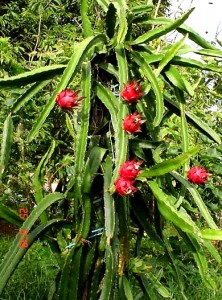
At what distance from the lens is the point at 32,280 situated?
2.70 m

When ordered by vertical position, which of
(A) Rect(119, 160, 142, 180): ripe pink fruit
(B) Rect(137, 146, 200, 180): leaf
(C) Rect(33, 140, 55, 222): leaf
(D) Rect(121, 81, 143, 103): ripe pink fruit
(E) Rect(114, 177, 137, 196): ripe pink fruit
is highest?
(D) Rect(121, 81, 143, 103): ripe pink fruit

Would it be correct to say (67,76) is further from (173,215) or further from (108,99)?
(173,215)

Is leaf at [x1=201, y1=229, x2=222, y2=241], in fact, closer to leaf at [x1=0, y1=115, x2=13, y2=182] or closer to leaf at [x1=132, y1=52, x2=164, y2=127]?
leaf at [x1=132, y1=52, x2=164, y2=127]

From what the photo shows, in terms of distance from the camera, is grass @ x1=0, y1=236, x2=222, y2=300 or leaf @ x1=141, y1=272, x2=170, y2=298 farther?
grass @ x1=0, y1=236, x2=222, y2=300

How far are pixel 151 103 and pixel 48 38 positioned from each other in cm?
257

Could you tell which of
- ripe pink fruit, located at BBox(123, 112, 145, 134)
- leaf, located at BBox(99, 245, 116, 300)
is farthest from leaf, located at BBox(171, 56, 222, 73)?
leaf, located at BBox(99, 245, 116, 300)

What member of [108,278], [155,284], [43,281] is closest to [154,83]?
[108,278]

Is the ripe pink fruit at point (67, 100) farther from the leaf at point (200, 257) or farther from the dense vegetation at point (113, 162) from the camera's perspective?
the leaf at point (200, 257)

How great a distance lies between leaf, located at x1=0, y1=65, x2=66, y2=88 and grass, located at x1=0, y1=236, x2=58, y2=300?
2.52 feet

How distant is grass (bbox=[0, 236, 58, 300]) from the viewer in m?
2.46

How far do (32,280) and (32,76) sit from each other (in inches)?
50.5

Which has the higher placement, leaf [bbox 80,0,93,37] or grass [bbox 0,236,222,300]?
leaf [bbox 80,0,93,37]

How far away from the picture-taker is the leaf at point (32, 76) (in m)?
1.71

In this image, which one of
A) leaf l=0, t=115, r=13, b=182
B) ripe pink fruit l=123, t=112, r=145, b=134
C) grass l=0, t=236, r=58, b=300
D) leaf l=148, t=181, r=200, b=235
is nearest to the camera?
leaf l=148, t=181, r=200, b=235
